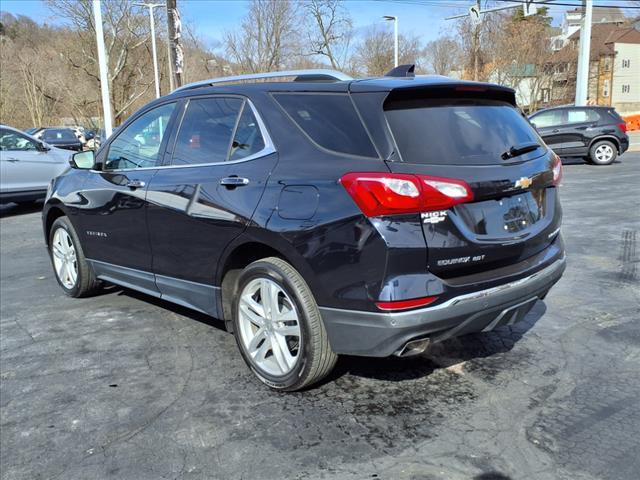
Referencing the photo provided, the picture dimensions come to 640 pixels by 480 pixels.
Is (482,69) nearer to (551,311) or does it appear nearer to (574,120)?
(574,120)

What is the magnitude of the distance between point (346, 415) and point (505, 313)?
1.02 meters

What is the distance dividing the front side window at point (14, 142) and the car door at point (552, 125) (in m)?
13.1

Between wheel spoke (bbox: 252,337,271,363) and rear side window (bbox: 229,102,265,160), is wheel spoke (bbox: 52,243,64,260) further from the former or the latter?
wheel spoke (bbox: 252,337,271,363)

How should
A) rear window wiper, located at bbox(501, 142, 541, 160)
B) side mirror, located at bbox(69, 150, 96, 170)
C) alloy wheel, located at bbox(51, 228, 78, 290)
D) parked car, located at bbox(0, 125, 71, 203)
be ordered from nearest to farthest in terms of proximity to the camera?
1. rear window wiper, located at bbox(501, 142, 541, 160)
2. side mirror, located at bbox(69, 150, 96, 170)
3. alloy wheel, located at bbox(51, 228, 78, 290)
4. parked car, located at bbox(0, 125, 71, 203)

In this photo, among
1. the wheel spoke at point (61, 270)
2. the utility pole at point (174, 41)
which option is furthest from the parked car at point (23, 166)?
the wheel spoke at point (61, 270)

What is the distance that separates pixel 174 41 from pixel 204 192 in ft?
47.3

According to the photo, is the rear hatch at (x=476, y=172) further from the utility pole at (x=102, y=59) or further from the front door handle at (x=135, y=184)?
the utility pole at (x=102, y=59)

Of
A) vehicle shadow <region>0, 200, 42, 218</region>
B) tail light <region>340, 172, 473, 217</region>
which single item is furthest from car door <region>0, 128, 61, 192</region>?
tail light <region>340, 172, 473, 217</region>

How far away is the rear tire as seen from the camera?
1625 centimetres

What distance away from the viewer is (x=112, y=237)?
4.66 meters

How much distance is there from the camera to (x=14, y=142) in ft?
36.5

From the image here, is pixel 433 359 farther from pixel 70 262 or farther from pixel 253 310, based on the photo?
pixel 70 262

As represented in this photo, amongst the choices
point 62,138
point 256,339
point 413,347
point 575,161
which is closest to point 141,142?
point 256,339

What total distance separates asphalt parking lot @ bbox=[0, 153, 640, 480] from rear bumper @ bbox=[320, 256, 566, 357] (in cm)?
45
